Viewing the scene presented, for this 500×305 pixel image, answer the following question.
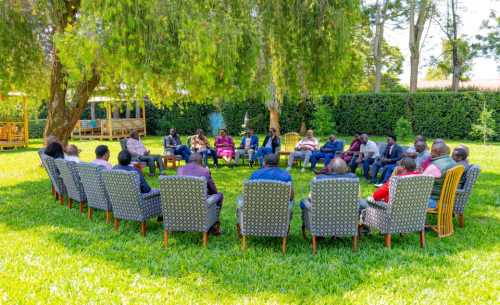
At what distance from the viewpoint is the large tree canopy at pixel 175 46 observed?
6242mm

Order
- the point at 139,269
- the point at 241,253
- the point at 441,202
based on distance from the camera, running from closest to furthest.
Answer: the point at 139,269 < the point at 241,253 < the point at 441,202

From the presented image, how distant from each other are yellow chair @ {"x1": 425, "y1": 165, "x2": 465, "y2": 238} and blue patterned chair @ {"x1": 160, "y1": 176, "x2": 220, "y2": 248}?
9.67ft

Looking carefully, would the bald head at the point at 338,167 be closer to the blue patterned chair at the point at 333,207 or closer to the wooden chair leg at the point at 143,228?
the blue patterned chair at the point at 333,207

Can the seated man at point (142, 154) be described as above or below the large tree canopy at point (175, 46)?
below

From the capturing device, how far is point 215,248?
4660mm

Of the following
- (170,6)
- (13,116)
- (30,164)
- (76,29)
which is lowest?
(30,164)

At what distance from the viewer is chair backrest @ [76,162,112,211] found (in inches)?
212

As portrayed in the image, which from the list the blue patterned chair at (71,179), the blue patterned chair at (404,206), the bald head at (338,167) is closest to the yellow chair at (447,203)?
the blue patterned chair at (404,206)

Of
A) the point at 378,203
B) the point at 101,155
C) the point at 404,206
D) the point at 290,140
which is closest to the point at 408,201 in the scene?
the point at 404,206

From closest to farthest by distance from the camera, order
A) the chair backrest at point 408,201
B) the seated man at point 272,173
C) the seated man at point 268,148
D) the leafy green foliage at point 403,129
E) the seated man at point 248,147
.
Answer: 1. the chair backrest at point 408,201
2. the seated man at point 272,173
3. the seated man at point 268,148
4. the seated man at point 248,147
5. the leafy green foliage at point 403,129

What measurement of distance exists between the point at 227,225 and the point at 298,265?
6.00 ft

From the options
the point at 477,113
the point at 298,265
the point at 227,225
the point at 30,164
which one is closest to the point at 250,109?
the point at 477,113

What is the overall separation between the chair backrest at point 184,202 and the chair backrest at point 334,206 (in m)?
1.29

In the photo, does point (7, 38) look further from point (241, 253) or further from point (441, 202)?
point (441, 202)
